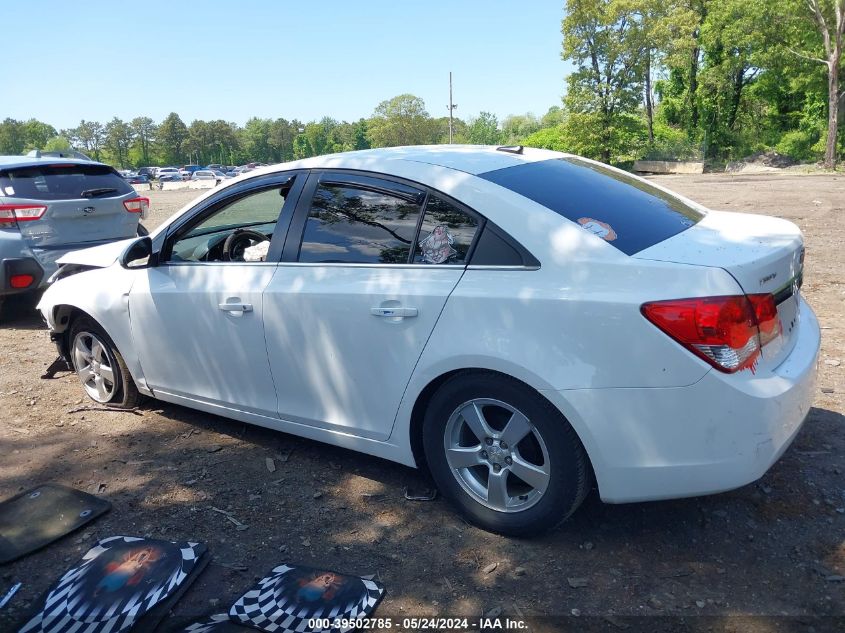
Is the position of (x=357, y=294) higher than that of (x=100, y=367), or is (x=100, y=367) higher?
(x=357, y=294)

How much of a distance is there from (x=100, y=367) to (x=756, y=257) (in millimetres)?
4129

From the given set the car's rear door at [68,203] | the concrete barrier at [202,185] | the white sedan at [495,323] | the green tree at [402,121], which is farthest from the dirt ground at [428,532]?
the green tree at [402,121]

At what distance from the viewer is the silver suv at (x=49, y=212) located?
6.88 metres

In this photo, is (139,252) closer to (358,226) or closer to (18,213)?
(358,226)

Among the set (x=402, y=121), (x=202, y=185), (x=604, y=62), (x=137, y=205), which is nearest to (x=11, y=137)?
(x=402, y=121)

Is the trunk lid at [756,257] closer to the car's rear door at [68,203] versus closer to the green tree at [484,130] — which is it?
the car's rear door at [68,203]

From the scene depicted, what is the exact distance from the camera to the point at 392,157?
3533mm

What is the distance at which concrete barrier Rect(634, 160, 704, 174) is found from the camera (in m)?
45.3

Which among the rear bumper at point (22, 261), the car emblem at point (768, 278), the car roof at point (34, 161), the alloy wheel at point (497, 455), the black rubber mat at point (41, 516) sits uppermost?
the car roof at point (34, 161)

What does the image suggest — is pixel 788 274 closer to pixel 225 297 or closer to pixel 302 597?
pixel 302 597

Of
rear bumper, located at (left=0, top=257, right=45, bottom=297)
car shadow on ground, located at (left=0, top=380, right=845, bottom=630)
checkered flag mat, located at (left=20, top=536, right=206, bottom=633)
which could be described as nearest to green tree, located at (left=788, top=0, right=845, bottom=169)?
car shadow on ground, located at (left=0, top=380, right=845, bottom=630)

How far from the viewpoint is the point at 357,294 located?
328 cm

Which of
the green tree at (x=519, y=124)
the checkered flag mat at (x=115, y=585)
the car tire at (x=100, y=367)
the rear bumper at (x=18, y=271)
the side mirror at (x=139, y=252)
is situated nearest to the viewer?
the checkered flag mat at (x=115, y=585)

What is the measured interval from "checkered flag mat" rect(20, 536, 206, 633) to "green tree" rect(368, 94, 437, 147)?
72.1 metres
